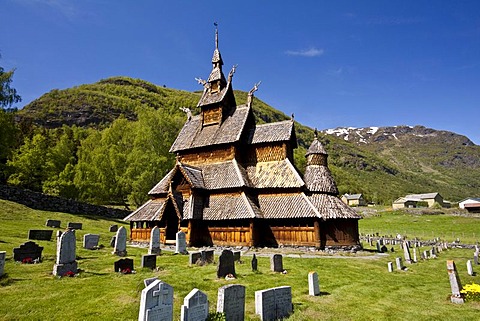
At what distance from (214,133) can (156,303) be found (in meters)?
25.7

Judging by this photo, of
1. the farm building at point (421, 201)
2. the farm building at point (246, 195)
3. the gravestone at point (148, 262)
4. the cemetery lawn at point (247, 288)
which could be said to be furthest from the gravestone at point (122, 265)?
the farm building at point (421, 201)

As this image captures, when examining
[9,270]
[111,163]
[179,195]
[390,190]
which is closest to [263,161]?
[179,195]

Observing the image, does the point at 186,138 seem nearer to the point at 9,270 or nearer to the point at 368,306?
the point at 9,270

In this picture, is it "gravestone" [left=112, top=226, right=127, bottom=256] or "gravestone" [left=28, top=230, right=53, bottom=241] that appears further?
"gravestone" [left=28, top=230, right=53, bottom=241]

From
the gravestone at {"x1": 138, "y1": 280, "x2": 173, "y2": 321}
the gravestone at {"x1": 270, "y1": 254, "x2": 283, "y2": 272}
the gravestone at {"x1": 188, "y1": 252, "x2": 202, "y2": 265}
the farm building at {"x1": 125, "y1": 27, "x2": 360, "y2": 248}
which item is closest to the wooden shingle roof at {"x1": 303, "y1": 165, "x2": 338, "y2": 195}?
the farm building at {"x1": 125, "y1": 27, "x2": 360, "y2": 248}

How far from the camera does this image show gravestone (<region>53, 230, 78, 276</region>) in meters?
12.6

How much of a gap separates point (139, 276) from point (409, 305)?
10709mm

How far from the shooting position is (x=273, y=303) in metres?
9.34

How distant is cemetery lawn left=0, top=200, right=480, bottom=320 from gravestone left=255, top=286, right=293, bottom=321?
0.28 m

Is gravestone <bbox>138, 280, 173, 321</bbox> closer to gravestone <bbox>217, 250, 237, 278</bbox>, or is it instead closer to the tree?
gravestone <bbox>217, 250, 237, 278</bbox>

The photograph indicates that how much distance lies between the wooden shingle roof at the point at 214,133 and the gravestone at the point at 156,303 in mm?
22581

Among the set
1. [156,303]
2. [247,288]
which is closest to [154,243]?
[247,288]

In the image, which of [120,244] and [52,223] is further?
[52,223]

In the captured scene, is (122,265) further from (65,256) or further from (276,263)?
(276,263)
